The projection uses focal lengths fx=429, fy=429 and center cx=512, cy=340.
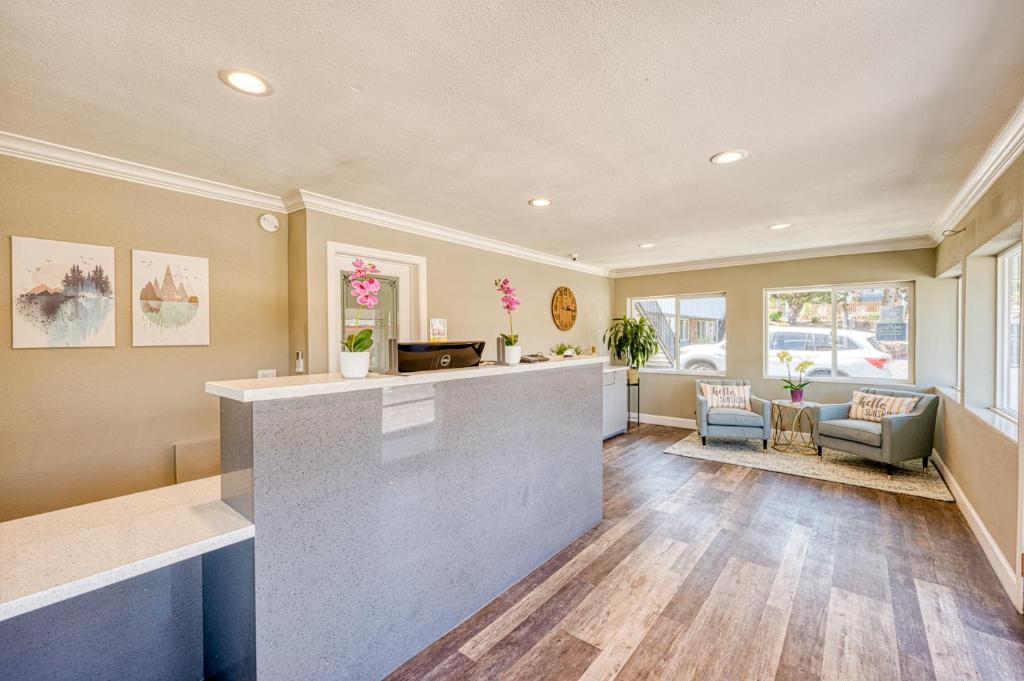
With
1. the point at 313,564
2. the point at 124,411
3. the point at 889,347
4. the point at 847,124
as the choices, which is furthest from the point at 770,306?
the point at 124,411

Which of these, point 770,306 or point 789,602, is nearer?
point 789,602

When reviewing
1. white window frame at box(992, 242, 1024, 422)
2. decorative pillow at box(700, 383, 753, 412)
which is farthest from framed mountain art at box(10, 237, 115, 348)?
white window frame at box(992, 242, 1024, 422)

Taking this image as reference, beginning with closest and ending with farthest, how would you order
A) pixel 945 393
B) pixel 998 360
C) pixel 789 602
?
pixel 789 602 < pixel 998 360 < pixel 945 393

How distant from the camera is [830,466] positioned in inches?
177

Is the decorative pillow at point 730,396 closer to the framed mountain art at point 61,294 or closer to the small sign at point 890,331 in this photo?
the small sign at point 890,331

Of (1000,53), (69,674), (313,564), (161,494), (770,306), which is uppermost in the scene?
(1000,53)

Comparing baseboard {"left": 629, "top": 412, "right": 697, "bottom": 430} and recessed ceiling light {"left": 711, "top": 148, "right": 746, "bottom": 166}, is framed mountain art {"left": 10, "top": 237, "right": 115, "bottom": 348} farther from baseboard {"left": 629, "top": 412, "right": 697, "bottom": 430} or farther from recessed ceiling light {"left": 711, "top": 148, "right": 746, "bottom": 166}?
baseboard {"left": 629, "top": 412, "right": 697, "bottom": 430}

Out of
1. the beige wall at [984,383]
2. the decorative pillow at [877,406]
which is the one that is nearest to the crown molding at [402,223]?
the beige wall at [984,383]

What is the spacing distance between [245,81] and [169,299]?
1.69 meters

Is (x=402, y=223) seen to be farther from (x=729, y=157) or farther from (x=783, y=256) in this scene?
(x=783, y=256)

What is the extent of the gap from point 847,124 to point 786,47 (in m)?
0.85

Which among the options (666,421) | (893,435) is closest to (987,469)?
(893,435)

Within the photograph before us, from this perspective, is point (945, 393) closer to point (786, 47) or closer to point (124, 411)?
point (786, 47)

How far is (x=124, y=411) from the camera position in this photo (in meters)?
2.59
